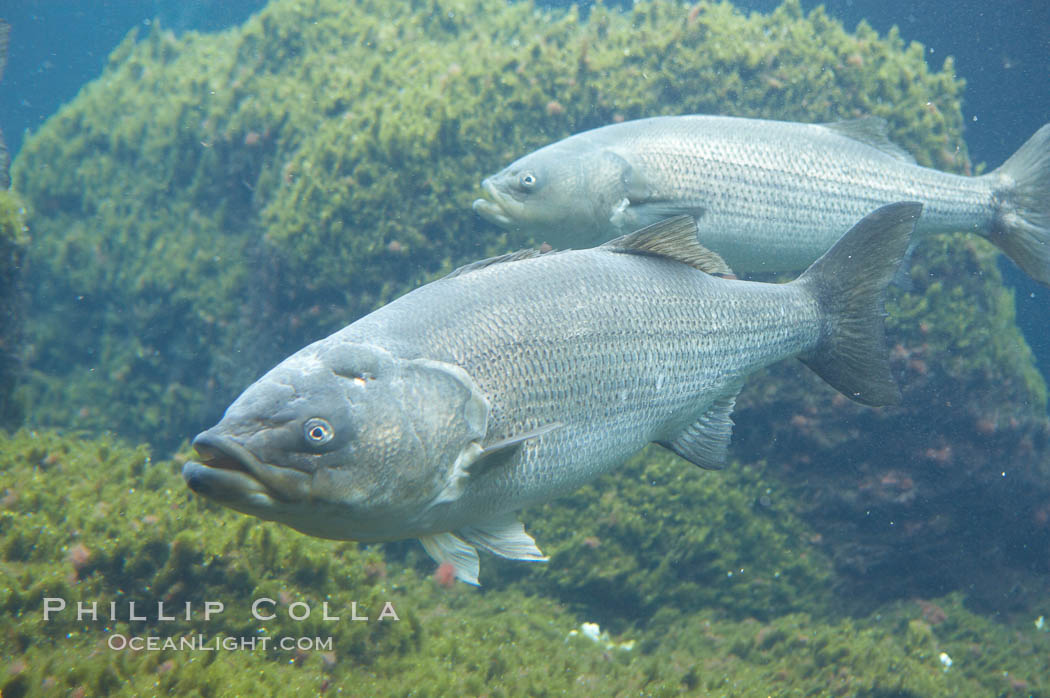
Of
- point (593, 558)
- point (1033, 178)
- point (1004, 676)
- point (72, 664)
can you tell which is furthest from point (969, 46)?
point (72, 664)

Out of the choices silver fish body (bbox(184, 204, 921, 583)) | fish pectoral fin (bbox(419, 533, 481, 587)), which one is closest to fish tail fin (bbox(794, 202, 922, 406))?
silver fish body (bbox(184, 204, 921, 583))

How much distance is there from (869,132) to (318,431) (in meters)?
5.02

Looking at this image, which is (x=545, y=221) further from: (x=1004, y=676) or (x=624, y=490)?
(x=1004, y=676)

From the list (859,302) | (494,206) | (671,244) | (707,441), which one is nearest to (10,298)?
(494,206)

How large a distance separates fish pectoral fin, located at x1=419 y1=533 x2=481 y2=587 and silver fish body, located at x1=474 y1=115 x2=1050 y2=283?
2.89 meters

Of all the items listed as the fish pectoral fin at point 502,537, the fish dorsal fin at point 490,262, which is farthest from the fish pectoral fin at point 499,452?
the fish dorsal fin at point 490,262

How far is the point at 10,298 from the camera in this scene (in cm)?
602

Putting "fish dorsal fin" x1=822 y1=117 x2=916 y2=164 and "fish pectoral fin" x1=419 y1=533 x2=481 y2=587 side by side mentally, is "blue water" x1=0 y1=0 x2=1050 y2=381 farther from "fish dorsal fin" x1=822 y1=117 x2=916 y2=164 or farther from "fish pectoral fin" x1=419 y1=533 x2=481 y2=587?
"fish pectoral fin" x1=419 y1=533 x2=481 y2=587

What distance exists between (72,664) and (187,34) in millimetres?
12102

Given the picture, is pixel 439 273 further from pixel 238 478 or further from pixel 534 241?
pixel 238 478

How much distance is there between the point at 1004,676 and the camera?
5.25m

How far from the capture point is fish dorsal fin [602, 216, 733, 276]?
329 cm

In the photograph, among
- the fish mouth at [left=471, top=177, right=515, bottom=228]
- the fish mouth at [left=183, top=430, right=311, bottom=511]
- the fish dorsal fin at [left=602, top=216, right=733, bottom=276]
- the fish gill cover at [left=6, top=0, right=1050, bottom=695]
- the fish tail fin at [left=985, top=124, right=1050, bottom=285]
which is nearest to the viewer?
the fish mouth at [left=183, top=430, right=311, bottom=511]

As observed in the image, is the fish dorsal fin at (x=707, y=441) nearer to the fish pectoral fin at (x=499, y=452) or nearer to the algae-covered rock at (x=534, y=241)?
the fish pectoral fin at (x=499, y=452)
